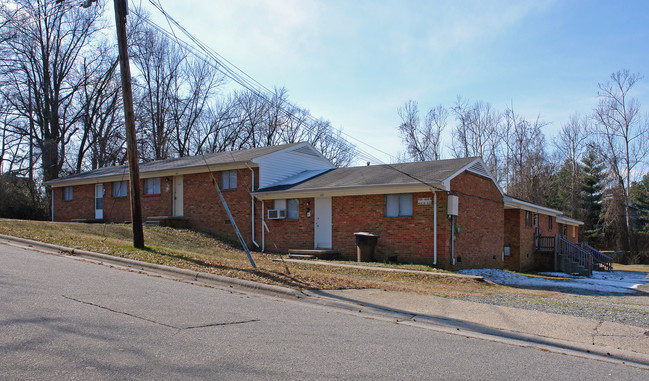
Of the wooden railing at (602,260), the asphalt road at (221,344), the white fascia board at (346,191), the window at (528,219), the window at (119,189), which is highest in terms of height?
the window at (119,189)

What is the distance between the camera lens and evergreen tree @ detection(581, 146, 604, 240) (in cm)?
4650

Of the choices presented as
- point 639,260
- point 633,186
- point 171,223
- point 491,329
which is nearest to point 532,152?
point 639,260

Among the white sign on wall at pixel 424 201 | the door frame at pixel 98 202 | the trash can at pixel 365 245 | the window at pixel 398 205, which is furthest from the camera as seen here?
the door frame at pixel 98 202

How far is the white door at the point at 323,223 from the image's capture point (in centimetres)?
1962

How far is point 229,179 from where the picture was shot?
74.9ft

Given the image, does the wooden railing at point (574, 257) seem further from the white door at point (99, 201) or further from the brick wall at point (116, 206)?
the white door at point (99, 201)

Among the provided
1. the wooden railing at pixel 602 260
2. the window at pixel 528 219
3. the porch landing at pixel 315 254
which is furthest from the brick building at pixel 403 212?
the wooden railing at pixel 602 260

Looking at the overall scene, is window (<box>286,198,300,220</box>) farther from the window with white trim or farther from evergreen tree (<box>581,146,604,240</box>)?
evergreen tree (<box>581,146,604,240</box>)

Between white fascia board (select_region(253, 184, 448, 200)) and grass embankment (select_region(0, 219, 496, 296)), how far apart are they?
278 centimetres

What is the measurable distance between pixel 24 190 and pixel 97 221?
449 inches

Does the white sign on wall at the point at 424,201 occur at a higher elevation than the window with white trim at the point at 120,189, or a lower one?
lower

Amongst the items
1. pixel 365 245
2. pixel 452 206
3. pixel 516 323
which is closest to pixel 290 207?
pixel 365 245

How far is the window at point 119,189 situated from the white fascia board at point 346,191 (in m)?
9.02

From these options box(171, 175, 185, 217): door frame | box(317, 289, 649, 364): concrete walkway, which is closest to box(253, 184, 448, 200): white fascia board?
box(171, 175, 185, 217): door frame
